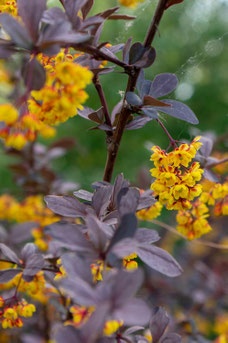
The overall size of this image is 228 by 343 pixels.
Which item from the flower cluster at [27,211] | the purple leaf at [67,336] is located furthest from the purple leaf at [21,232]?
the purple leaf at [67,336]

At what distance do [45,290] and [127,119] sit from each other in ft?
1.90

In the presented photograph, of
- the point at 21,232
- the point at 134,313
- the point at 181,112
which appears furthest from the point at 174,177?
the point at 21,232

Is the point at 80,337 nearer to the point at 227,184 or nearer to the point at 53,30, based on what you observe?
the point at 53,30

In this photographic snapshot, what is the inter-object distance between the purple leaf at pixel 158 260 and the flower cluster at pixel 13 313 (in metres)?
0.30

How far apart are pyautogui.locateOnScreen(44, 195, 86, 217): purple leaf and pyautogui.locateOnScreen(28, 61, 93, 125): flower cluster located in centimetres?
14

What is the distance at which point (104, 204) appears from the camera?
608 millimetres

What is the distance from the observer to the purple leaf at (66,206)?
2.00 feet

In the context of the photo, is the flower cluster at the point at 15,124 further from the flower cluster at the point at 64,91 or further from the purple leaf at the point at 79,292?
the purple leaf at the point at 79,292

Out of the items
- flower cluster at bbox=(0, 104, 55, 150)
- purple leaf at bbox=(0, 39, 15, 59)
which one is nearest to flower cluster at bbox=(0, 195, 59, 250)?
flower cluster at bbox=(0, 104, 55, 150)

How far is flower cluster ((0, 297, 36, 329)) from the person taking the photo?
654mm

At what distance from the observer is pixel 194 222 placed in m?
0.84

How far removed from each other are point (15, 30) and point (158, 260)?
1.22ft

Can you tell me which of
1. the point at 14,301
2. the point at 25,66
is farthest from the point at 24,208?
the point at 25,66

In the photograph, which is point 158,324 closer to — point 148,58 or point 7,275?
point 7,275
